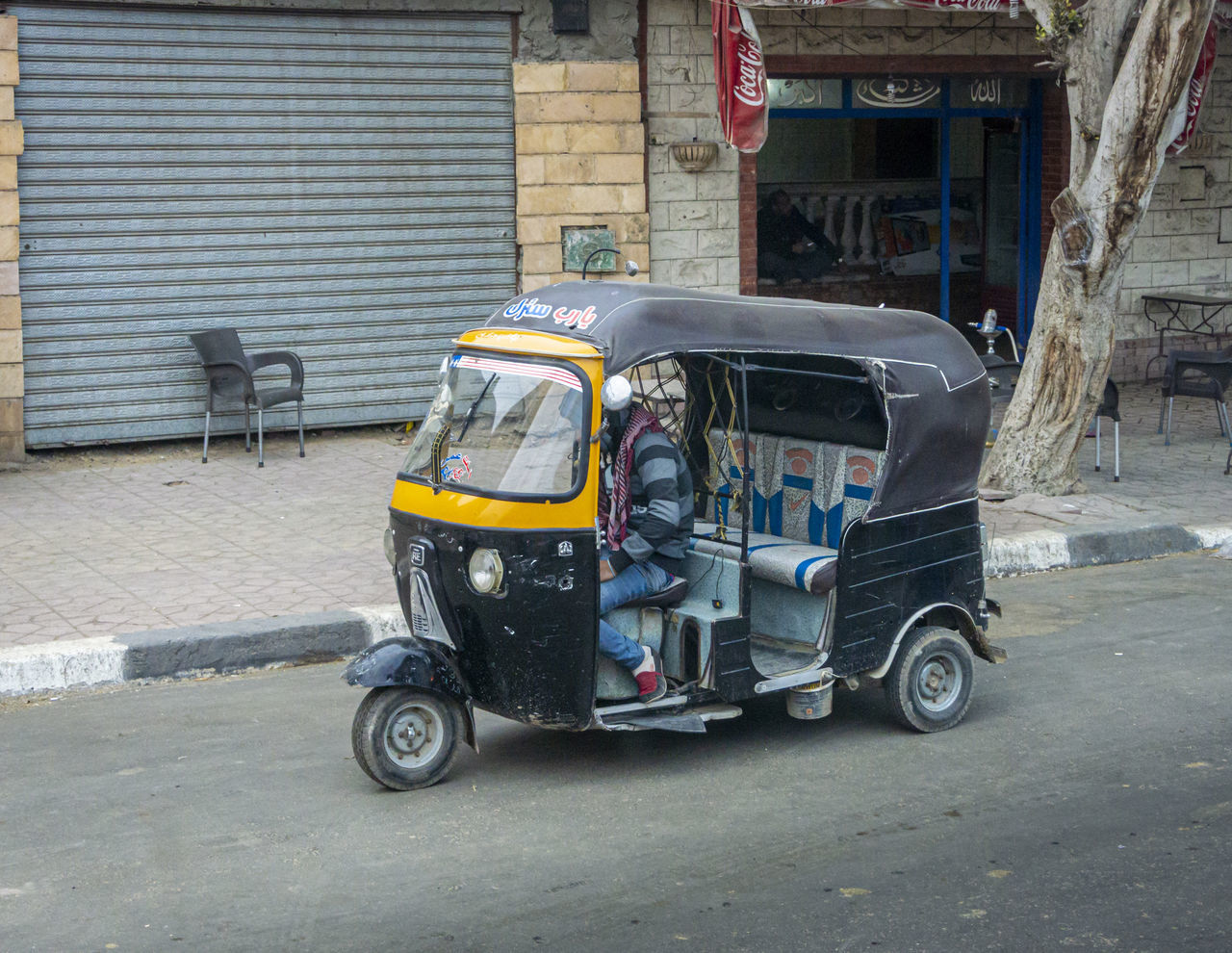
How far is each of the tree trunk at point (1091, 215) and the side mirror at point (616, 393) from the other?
5.88m

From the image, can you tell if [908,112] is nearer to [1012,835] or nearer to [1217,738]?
[1217,738]

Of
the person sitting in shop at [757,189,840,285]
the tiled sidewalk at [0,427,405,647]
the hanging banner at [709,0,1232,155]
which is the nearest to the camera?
the tiled sidewalk at [0,427,405,647]

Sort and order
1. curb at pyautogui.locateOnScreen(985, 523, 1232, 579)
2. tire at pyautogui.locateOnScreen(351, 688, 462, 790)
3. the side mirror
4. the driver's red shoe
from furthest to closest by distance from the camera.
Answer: curb at pyautogui.locateOnScreen(985, 523, 1232, 579)
the driver's red shoe
tire at pyautogui.locateOnScreen(351, 688, 462, 790)
the side mirror

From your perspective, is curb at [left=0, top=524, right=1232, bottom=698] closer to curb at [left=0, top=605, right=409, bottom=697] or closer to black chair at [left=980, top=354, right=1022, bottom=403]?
curb at [left=0, top=605, right=409, bottom=697]

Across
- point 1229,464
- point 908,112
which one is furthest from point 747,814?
point 908,112

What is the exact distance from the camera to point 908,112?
51.4 ft

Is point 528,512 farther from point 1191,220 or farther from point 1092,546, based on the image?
point 1191,220

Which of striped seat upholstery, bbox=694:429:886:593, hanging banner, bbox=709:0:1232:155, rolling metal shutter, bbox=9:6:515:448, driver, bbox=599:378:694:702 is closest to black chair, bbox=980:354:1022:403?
hanging banner, bbox=709:0:1232:155

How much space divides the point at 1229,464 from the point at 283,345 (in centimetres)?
756

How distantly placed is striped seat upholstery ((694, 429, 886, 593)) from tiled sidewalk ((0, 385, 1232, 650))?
91.4 inches

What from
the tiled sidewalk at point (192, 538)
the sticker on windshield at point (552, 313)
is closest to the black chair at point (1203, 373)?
the tiled sidewalk at point (192, 538)

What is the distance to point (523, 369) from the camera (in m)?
5.41

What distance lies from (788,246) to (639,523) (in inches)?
420

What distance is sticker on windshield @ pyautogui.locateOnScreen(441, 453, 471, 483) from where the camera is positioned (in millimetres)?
5395
